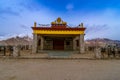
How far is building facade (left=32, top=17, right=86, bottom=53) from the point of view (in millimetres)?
19188

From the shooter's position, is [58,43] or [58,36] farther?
[58,43]

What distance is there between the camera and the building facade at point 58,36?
19188 mm

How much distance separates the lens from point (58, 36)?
23656 millimetres

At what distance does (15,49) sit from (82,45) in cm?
959

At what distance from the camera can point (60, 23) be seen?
2498 centimetres
